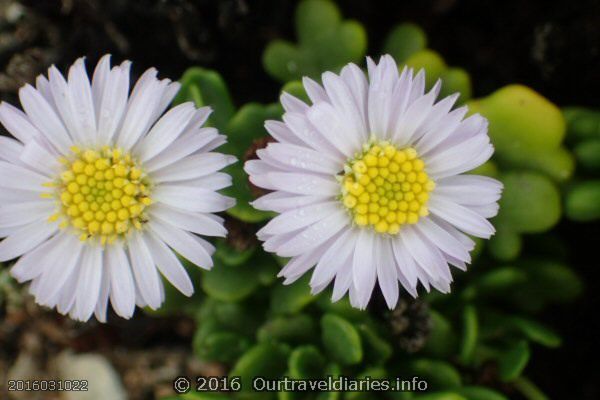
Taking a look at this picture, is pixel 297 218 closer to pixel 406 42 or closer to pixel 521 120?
pixel 521 120

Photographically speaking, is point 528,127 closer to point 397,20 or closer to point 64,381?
point 397,20

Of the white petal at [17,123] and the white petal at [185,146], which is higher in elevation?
the white petal at [17,123]

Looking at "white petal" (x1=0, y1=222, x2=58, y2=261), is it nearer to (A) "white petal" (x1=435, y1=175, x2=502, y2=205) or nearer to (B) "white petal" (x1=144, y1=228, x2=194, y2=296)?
(B) "white petal" (x1=144, y1=228, x2=194, y2=296)

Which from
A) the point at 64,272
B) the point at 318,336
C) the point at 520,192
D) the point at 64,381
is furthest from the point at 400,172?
the point at 64,381

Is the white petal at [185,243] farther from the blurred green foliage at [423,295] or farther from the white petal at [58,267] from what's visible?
the blurred green foliage at [423,295]

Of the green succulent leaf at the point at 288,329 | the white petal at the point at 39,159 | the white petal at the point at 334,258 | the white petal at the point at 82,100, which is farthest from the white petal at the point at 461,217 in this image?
the white petal at the point at 39,159

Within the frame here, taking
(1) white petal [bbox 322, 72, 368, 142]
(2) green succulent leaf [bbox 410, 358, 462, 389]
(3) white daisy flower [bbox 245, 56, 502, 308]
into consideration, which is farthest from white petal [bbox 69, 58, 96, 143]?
(2) green succulent leaf [bbox 410, 358, 462, 389]
